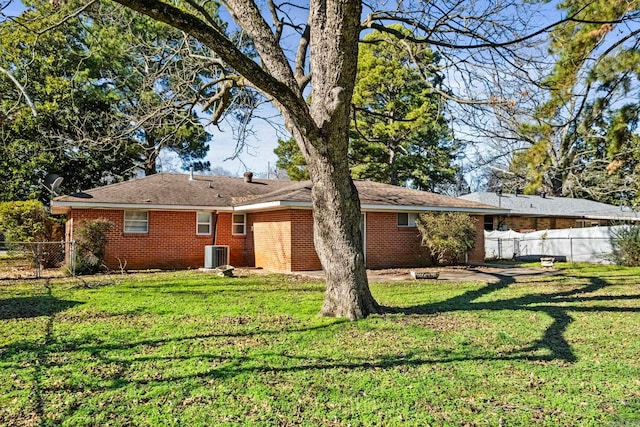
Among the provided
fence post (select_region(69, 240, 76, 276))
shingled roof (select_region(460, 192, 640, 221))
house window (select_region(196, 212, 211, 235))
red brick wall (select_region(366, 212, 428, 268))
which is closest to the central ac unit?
house window (select_region(196, 212, 211, 235))

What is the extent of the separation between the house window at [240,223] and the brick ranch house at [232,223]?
0.02 metres

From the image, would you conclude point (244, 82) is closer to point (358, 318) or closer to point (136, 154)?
point (358, 318)

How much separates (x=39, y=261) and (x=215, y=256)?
5356mm

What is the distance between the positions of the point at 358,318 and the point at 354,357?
1.84 metres

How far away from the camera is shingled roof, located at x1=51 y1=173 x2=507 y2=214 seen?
15.7m

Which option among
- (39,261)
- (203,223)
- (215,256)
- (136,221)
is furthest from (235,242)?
(39,261)

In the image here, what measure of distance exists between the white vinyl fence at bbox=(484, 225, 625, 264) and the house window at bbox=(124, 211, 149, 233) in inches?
671

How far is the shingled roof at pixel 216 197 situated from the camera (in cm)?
1571

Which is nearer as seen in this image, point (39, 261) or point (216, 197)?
point (39, 261)

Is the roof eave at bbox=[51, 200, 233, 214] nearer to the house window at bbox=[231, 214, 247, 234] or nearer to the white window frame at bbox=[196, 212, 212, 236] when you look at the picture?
the white window frame at bbox=[196, 212, 212, 236]

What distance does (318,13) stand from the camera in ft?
23.3

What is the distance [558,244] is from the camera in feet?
74.4

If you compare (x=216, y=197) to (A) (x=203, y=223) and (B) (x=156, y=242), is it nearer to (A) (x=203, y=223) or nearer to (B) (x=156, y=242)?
(A) (x=203, y=223)

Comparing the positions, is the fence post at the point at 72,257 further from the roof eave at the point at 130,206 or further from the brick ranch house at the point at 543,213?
the brick ranch house at the point at 543,213
